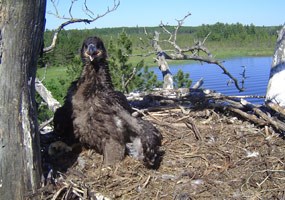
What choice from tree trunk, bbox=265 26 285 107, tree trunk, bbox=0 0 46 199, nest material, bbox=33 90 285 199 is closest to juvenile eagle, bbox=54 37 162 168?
nest material, bbox=33 90 285 199

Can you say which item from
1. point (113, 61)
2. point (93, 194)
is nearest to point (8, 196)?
point (93, 194)

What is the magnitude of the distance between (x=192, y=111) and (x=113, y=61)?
35.6ft

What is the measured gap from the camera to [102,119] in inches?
146

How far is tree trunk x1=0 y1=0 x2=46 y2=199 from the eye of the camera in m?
2.53

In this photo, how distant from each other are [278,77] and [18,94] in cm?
310

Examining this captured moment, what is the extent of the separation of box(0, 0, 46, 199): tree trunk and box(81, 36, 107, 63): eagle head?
107cm

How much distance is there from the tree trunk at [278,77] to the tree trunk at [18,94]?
2.88m

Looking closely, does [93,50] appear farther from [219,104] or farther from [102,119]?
[219,104]

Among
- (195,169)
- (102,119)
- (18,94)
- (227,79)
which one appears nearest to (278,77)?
(195,169)

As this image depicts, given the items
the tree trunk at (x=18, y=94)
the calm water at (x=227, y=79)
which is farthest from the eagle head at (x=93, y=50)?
the calm water at (x=227, y=79)

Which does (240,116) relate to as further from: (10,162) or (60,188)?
(10,162)

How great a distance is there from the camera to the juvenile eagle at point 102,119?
3.67 metres

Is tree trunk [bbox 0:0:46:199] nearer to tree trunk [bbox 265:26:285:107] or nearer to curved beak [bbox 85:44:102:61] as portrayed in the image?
curved beak [bbox 85:44:102:61]

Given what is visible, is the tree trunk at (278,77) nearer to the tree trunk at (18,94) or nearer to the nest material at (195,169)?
the nest material at (195,169)
